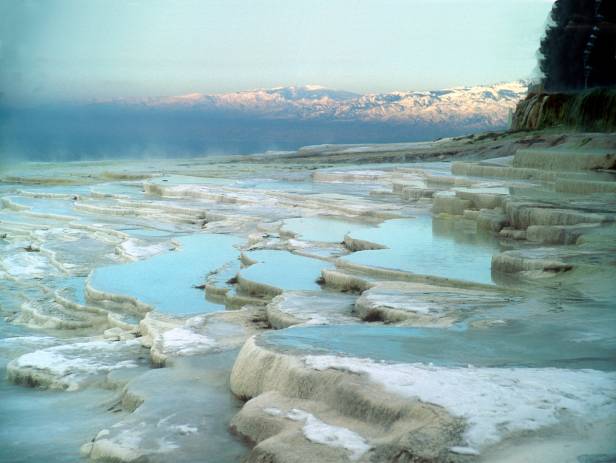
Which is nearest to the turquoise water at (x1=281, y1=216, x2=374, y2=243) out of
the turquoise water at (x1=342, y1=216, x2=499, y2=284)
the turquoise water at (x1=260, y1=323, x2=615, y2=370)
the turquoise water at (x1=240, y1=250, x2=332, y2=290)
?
the turquoise water at (x1=342, y1=216, x2=499, y2=284)

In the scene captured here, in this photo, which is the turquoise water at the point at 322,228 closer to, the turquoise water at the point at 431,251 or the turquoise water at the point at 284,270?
the turquoise water at the point at 431,251

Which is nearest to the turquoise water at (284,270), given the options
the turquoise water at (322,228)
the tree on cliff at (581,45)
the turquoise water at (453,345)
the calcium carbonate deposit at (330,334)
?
the calcium carbonate deposit at (330,334)

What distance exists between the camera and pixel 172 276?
23.2 feet

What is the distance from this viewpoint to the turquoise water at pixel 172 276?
6.13 m

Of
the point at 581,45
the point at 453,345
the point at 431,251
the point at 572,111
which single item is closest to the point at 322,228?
the point at 431,251

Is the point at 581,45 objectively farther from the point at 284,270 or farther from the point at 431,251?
the point at 284,270

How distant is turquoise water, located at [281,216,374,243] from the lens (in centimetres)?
803

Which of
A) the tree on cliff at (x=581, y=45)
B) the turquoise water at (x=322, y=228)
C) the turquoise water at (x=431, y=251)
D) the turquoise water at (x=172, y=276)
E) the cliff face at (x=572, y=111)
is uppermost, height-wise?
the tree on cliff at (x=581, y=45)

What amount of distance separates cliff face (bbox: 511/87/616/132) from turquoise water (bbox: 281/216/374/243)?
9972 mm

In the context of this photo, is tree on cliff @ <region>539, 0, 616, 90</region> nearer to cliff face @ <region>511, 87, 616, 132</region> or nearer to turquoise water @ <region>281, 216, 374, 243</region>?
cliff face @ <region>511, 87, 616, 132</region>

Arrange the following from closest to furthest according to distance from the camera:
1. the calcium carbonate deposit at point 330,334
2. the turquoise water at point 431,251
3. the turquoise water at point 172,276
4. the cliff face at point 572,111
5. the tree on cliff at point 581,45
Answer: the calcium carbonate deposit at point 330,334, the turquoise water at point 431,251, the turquoise water at point 172,276, the cliff face at point 572,111, the tree on cliff at point 581,45

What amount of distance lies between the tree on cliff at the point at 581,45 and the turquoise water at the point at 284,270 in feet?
61.1

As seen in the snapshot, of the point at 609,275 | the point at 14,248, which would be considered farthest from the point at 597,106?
the point at 609,275

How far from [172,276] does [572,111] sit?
14896 millimetres
